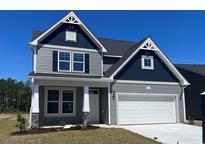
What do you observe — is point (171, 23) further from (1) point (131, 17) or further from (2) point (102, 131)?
(2) point (102, 131)

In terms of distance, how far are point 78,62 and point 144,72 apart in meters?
4.86

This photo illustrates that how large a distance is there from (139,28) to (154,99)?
5.60 meters

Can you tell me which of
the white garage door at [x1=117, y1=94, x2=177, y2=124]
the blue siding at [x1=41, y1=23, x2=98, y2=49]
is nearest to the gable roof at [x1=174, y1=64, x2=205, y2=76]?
the white garage door at [x1=117, y1=94, x2=177, y2=124]

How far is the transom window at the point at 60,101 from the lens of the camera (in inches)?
724

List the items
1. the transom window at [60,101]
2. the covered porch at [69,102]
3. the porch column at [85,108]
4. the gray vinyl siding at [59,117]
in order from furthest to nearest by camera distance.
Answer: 1. the transom window at [60,101]
2. the gray vinyl siding at [59,117]
3. the porch column at [85,108]
4. the covered porch at [69,102]

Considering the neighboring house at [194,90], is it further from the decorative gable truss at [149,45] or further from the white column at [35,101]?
the white column at [35,101]

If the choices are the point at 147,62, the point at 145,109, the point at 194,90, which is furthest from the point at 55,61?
the point at 194,90

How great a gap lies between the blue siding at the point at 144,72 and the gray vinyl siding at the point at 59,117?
2.92 meters

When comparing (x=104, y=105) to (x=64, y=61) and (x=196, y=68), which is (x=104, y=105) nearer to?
(x=64, y=61)

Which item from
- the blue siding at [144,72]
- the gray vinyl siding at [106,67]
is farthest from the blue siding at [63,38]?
the blue siding at [144,72]

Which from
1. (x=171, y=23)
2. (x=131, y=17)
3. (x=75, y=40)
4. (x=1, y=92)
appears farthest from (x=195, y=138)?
(x=1, y=92)

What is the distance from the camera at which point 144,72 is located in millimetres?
Answer: 20219

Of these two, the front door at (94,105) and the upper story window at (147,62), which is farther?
the upper story window at (147,62)
